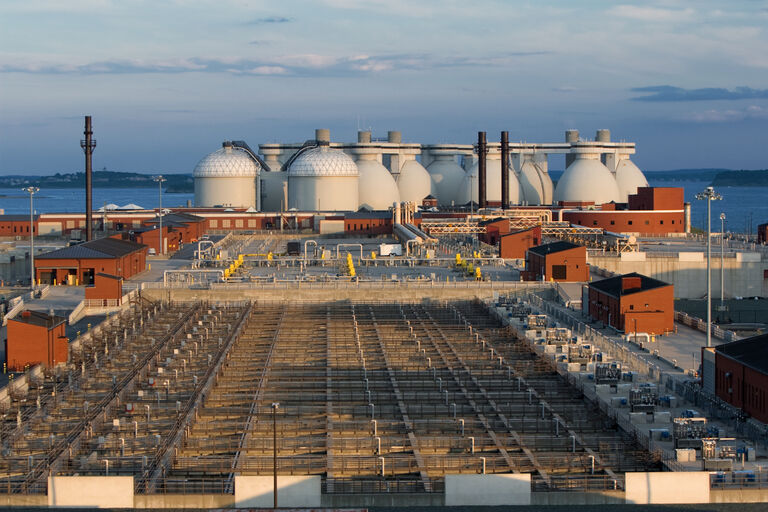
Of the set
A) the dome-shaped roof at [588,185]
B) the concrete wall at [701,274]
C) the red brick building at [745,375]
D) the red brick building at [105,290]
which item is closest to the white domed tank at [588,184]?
the dome-shaped roof at [588,185]

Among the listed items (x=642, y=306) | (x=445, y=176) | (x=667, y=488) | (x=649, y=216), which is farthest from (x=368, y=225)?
(x=667, y=488)

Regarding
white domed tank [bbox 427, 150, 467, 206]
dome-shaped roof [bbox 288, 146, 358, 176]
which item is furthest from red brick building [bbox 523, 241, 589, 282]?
white domed tank [bbox 427, 150, 467, 206]

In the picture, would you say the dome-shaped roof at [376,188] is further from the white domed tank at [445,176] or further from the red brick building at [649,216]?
the red brick building at [649,216]

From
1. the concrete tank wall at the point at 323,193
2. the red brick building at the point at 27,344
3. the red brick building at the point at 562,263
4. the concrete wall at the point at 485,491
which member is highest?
the concrete tank wall at the point at 323,193

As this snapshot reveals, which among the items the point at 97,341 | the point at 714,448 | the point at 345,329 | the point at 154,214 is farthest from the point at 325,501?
the point at 154,214

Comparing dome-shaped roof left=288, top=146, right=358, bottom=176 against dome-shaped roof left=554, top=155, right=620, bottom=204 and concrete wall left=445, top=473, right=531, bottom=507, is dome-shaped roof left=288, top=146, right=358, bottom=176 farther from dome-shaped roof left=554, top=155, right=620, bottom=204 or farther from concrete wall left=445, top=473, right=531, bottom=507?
concrete wall left=445, top=473, right=531, bottom=507

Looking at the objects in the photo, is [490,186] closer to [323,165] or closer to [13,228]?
[323,165]
